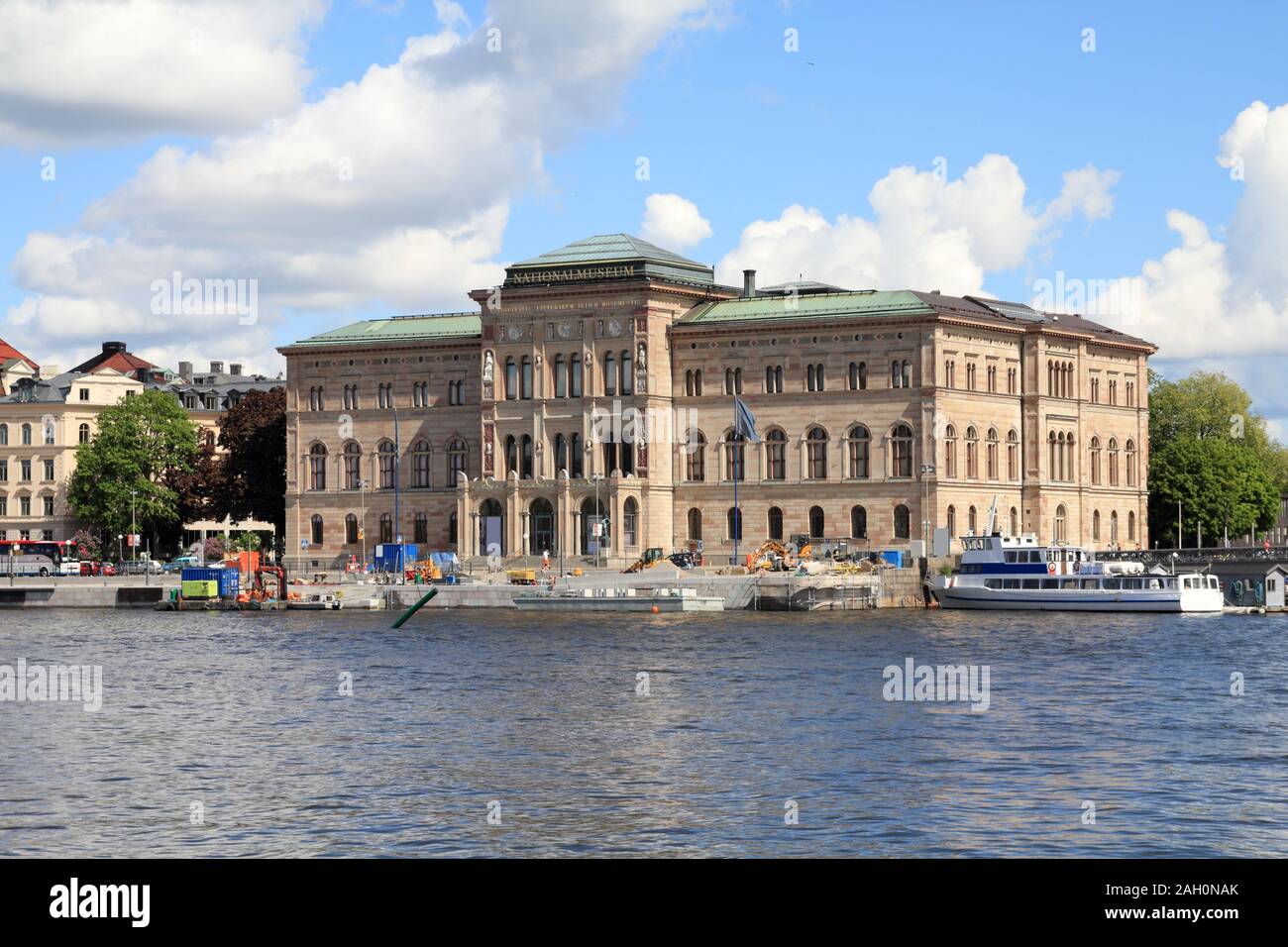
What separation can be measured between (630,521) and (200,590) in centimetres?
2887

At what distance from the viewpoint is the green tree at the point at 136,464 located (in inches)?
6393

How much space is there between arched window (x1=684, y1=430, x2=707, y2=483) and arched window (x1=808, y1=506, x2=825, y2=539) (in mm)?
8422

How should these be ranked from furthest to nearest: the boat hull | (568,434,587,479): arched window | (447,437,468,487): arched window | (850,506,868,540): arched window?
(447,437,468,487): arched window < (568,434,587,479): arched window < (850,506,868,540): arched window < the boat hull

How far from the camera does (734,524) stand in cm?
13375

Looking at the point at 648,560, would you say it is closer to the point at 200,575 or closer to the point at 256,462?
the point at 200,575

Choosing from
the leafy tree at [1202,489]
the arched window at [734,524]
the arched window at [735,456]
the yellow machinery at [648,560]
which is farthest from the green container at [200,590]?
the leafy tree at [1202,489]

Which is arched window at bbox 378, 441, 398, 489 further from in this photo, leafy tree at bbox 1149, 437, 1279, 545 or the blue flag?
leafy tree at bbox 1149, 437, 1279, 545

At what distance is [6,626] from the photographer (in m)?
105

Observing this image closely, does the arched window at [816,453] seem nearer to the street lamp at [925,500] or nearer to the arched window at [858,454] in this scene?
the arched window at [858,454]

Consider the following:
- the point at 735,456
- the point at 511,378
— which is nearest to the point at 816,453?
the point at 735,456

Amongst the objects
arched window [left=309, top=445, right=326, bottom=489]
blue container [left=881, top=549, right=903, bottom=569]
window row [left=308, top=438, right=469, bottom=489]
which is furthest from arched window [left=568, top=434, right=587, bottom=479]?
blue container [left=881, top=549, right=903, bottom=569]

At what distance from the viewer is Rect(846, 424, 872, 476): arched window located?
131 m
